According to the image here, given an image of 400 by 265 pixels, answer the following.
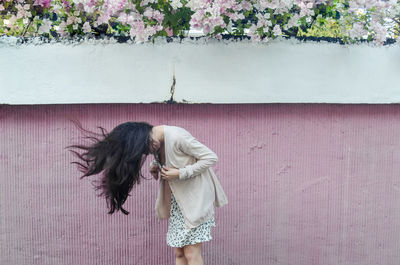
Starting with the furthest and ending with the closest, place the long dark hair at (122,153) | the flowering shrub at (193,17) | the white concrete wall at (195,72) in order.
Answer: the white concrete wall at (195,72) → the flowering shrub at (193,17) → the long dark hair at (122,153)

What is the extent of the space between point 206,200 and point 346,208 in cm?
153

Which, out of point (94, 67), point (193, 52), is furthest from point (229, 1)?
point (94, 67)

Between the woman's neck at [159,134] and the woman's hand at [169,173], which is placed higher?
the woman's neck at [159,134]

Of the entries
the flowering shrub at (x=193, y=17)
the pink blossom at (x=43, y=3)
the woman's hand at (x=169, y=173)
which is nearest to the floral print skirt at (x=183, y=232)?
the woman's hand at (x=169, y=173)

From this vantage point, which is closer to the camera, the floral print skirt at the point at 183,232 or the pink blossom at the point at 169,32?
the floral print skirt at the point at 183,232

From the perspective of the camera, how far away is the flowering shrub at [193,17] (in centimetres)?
301

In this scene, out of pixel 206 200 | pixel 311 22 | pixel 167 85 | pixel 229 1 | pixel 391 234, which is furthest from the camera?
pixel 391 234

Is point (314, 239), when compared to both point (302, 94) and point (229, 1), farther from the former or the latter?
point (229, 1)

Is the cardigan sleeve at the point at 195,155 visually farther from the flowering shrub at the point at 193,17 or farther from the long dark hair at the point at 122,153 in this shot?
the flowering shrub at the point at 193,17

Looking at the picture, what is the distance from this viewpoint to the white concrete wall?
312 centimetres

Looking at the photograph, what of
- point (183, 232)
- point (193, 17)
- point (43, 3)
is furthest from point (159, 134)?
point (43, 3)


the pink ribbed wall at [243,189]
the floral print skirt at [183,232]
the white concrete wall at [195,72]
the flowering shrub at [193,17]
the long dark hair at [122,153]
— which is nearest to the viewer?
the long dark hair at [122,153]

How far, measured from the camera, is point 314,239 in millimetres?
3574

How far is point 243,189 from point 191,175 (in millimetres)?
943
